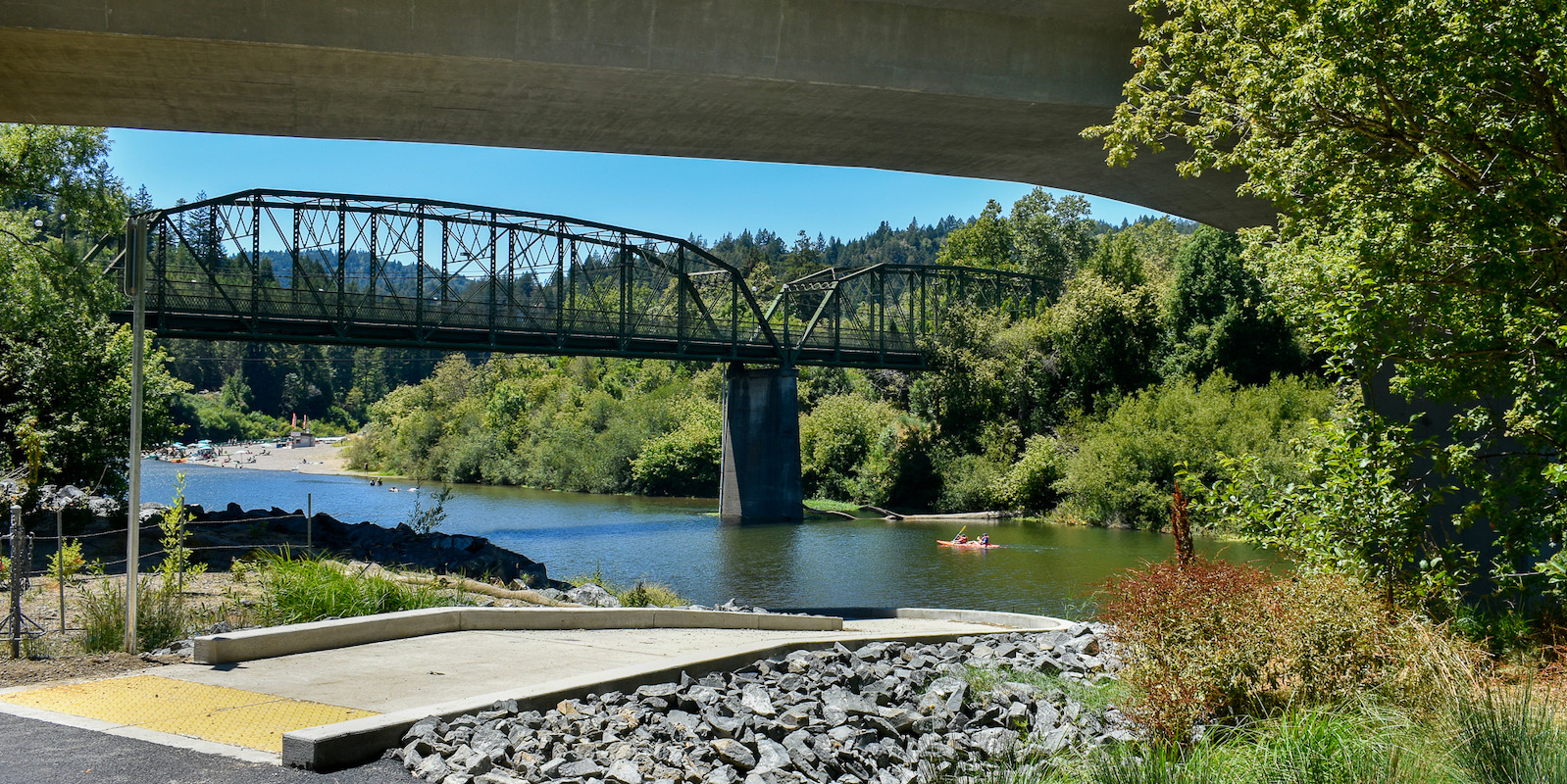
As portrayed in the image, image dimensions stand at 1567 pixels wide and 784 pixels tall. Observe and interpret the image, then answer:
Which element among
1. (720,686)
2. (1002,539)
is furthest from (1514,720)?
(1002,539)

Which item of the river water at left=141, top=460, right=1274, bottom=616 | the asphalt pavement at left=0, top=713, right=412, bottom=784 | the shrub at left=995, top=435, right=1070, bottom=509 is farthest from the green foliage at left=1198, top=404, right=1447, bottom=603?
the shrub at left=995, top=435, right=1070, bottom=509

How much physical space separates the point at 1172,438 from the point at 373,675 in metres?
41.5

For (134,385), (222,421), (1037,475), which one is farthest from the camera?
(222,421)

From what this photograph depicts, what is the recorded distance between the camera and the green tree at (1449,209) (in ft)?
29.6

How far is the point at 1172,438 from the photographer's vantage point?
44875 millimetres

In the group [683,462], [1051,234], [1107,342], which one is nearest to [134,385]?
[1107,342]

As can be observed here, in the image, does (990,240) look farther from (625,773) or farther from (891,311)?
(625,773)

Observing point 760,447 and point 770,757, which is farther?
point 760,447

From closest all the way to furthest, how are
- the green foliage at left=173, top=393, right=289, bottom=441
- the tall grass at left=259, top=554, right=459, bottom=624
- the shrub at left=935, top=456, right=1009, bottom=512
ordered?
the tall grass at left=259, top=554, right=459, bottom=624 → the shrub at left=935, top=456, right=1009, bottom=512 → the green foliage at left=173, top=393, right=289, bottom=441

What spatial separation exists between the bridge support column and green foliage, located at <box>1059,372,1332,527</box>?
14.3m

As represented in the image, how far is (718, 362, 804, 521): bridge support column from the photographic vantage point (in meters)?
55.5

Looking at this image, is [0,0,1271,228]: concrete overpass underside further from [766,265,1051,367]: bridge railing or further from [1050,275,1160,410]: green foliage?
[766,265,1051,367]: bridge railing

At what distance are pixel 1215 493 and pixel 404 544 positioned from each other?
21744mm

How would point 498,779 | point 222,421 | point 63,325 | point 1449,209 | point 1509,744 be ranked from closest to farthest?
point 498,779
point 1509,744
point 1449,209
point 63,325
point 222,421
